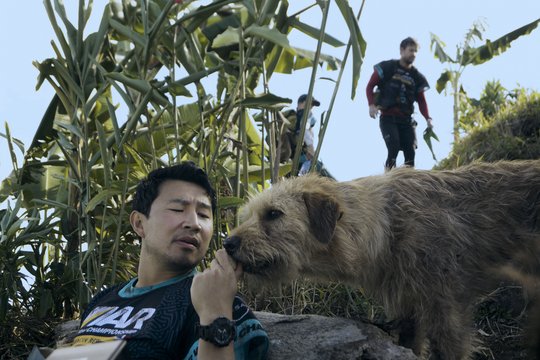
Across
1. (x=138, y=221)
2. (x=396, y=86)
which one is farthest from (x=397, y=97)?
(x=138, y=221)

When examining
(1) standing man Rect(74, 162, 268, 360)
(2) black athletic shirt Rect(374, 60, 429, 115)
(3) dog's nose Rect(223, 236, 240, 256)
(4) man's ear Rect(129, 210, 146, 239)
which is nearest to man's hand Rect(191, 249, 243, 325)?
(1) standing man Rect(74, 162, 268, 360)

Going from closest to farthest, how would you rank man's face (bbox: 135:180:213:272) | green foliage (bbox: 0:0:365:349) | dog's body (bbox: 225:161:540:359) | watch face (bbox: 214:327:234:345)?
1. watch face (bbox: 214:327:234:345)
2. man's face (bbox: 135:180:213:272)
3. dog's body (bbox: 225:161:540:359)
4. green foliage (bbox: 0:0:365:349)

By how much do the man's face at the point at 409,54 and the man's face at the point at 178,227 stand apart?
6.00m

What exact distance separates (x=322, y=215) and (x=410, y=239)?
1.59ft

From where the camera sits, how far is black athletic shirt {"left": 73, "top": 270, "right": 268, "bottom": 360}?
2.86 meters

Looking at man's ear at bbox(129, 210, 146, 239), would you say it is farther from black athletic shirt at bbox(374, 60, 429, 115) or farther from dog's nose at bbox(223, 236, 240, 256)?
black athletic shirt at bbox(374, 60, 429, 115)

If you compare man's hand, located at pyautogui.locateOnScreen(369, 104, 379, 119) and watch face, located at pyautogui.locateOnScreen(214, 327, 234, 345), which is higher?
man's hand, located at pyautogui.locateOnScreen(369, 104, 379, 119)

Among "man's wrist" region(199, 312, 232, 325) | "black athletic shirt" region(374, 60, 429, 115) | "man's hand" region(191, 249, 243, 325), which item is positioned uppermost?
"black athletic shirt" region(374, 60, 429, 115)

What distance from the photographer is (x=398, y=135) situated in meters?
8.90

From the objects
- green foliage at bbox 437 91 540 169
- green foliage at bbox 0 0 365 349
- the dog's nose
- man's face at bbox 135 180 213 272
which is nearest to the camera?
man's face at bbox 135 180 213 272

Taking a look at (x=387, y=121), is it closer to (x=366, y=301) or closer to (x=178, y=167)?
(x=366, y=301)

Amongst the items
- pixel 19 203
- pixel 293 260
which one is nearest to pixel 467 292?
pixel 293 260

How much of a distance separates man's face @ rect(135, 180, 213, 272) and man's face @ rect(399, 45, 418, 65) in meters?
6.00

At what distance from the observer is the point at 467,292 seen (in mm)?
3809
